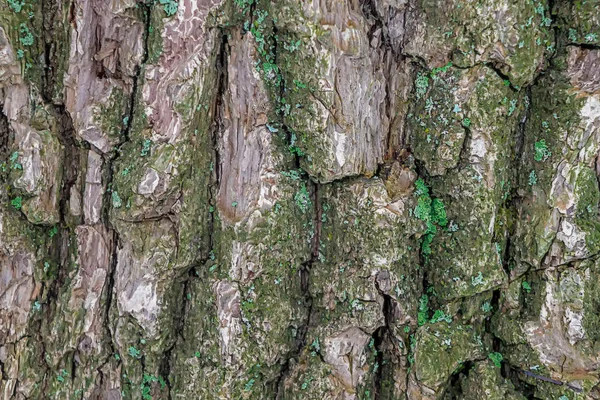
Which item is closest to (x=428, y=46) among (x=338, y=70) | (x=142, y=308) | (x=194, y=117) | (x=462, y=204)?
(x=338, y=70)

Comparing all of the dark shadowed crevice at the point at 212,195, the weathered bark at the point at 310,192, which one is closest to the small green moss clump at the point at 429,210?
the weathered bark at the point at 310,192

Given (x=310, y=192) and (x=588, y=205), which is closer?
(x=588, y=205)

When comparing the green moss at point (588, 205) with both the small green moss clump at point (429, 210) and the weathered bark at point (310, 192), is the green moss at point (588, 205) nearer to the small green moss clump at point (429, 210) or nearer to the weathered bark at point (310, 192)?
the weathered bark at point (310, 192)

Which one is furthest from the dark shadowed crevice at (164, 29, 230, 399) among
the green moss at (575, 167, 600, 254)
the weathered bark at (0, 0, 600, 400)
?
the green moss at (575, 167, 600, 254)

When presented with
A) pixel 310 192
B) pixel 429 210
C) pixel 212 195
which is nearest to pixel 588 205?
pixel 429 210

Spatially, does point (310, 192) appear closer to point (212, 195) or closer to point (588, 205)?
point (212, 195)

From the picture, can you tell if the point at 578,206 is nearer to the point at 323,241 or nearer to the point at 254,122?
the point at 323,241

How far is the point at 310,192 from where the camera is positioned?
213 centimetres

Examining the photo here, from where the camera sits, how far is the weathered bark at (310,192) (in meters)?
2.00

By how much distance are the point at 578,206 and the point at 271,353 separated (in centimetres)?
130

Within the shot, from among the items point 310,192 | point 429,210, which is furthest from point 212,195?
point 429,210

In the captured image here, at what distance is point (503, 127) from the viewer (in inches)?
79.8

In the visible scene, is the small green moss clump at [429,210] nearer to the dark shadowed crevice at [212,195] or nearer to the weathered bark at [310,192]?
the weathered bark at [310,192]

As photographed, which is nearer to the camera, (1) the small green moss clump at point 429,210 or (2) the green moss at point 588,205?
(2) the green moss at point 588,205
